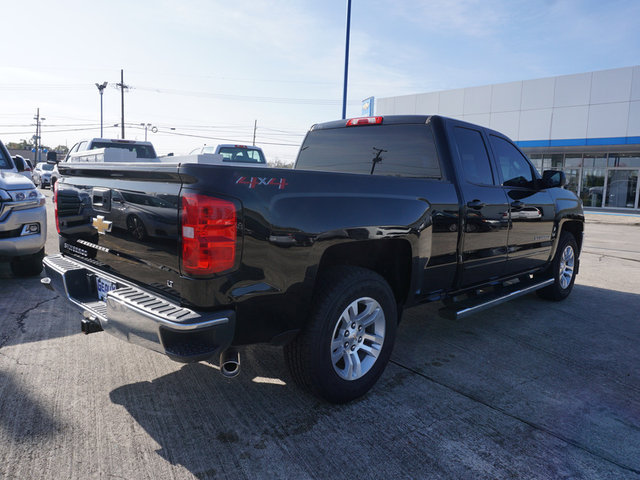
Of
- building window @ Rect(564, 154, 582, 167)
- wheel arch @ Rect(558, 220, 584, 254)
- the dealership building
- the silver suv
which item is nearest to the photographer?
the silver suv

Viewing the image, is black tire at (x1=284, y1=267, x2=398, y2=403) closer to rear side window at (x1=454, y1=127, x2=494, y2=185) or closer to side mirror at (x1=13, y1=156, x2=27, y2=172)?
rear side window at (x1=454, y1=127, x2=494, y2=185)

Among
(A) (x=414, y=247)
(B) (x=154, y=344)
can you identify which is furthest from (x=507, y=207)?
(B) (x=154, y=344)

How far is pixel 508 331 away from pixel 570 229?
2.15 meters

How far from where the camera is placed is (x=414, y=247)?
3346 millimetres

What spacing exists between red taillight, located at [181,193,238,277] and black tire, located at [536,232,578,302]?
15.0 ft

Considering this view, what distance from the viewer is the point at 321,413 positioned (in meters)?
2.92

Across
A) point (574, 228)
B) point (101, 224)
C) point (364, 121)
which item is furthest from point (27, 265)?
point (574, 228)

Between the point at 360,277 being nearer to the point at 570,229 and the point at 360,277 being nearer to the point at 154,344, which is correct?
the point at 154,344

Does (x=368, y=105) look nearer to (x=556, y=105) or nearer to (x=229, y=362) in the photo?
(x=556, y=105)

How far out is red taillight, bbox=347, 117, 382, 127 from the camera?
416cm

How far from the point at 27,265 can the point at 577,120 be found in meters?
24.0

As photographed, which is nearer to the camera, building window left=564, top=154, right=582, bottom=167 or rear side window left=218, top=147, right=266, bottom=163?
rear side window left=218, top=147, right=266, bottom=163

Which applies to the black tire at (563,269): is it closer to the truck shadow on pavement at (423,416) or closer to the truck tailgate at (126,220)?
the truck shadow on pavement at (423,416)

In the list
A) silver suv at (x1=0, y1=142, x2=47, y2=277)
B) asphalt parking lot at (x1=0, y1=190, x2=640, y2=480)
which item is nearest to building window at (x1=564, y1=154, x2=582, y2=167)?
asphalt parking lot at (x1=0, y1=190, x2=640, y2=480)
